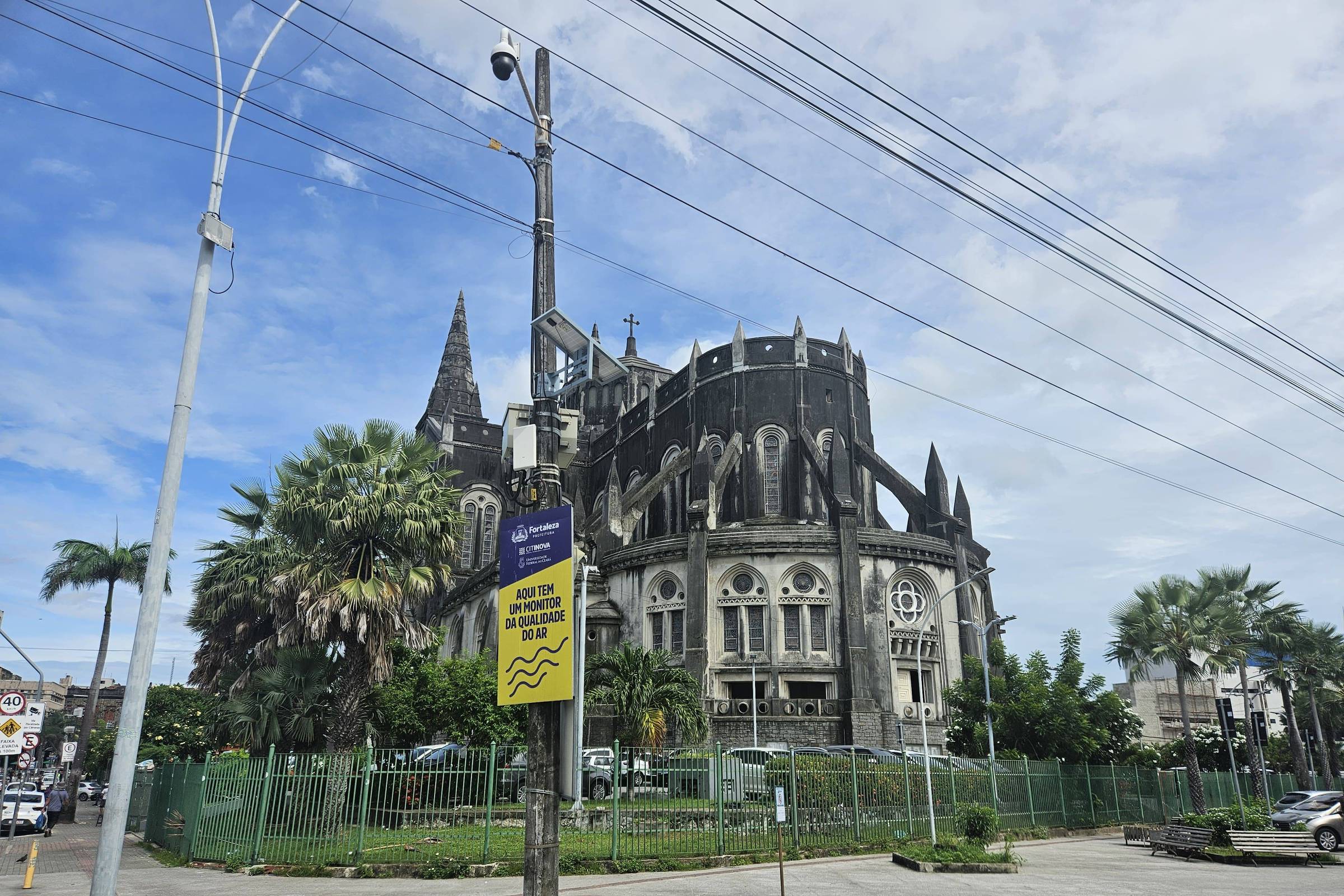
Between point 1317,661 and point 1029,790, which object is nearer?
point 1029,790

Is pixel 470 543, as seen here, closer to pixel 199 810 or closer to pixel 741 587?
pixel 741 587

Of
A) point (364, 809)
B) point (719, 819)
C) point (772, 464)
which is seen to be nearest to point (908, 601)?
point (772, 464)

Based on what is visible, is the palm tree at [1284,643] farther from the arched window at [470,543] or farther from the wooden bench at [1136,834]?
the arched window at [470,543]

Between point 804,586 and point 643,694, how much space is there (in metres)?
9.66

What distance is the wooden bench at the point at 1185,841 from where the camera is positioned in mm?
19844

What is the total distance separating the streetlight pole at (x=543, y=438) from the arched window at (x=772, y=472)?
98.5 feet

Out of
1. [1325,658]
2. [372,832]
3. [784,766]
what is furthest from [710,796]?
[1325,658]

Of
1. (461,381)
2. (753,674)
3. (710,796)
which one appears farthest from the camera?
(461,381)

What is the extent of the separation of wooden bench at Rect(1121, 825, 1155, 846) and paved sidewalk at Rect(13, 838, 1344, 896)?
5308mm

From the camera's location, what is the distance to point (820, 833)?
1856cm

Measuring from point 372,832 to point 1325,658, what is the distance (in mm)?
43540

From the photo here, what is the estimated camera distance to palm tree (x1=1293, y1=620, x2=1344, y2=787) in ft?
131

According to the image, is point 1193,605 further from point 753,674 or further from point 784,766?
point 784,766

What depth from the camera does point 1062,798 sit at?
25.7m
